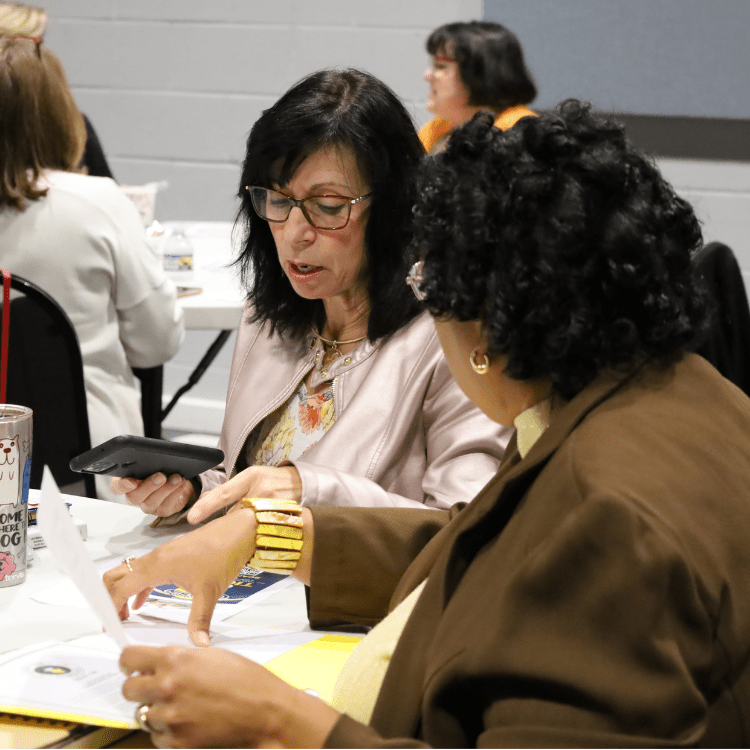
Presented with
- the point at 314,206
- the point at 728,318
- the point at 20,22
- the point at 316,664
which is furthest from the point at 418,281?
the point at 20,22

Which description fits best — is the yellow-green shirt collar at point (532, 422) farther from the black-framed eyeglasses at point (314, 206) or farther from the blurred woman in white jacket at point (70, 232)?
the blurred woman in white jacket at point (70, 232)

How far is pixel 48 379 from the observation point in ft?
6.97

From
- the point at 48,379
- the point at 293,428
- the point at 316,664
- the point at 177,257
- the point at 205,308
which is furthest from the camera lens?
the point at 177,257

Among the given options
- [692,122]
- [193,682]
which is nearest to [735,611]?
[193,682]

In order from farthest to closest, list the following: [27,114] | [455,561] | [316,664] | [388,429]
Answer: [27,114] < [388,429] < [316,664] < [455,561]

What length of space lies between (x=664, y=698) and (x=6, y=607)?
875 millimetres

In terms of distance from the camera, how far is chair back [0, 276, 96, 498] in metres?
2.03

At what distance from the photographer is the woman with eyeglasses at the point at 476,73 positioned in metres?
3.62

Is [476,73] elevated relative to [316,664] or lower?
elevated

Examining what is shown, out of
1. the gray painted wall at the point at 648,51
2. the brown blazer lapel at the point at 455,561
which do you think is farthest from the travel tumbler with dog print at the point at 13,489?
the gray painted wall at the point at 648,51

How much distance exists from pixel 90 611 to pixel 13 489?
19cm

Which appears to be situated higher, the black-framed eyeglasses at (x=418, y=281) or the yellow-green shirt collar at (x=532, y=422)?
the black-framed eyeglasses at (x=418, y=281)

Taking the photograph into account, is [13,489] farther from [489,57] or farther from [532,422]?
[489,57]

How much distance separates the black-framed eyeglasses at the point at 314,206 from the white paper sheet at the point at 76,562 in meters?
0.88
